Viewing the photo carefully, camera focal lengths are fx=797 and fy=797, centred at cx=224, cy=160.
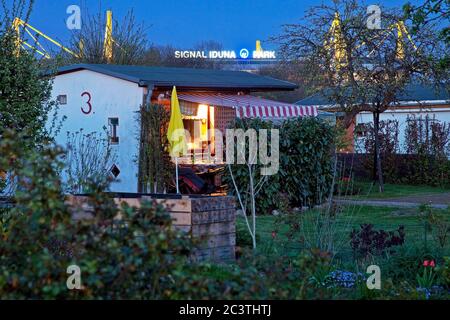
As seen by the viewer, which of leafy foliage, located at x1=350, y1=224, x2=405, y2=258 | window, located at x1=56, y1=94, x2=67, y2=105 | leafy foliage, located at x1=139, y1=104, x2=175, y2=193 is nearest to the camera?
leafy foliage, located at x1=350, y1=224, x2=405, y2=258

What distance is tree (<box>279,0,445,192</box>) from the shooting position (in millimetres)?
22234

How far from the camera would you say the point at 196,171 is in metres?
20.8

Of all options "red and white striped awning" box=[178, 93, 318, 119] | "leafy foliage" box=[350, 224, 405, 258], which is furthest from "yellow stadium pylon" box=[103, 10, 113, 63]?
"leafy foliage" box=[350, 224, 405, 258]

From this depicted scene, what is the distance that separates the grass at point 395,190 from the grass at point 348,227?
10.9 feet

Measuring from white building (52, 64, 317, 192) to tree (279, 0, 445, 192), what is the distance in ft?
5.83

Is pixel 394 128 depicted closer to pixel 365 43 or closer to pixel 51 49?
pixel 365 43

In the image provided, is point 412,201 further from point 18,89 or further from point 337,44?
point 18,89

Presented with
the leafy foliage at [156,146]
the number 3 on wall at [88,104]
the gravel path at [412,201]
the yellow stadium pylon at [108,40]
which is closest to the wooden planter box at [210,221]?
the gravel path at [412,201]

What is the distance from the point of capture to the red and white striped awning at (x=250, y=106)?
20.2 m

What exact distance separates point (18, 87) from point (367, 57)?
13.7m

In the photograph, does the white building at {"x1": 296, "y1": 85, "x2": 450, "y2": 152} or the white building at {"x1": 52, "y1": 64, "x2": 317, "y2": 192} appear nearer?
the white building at {"x1": 52, "y1": 64, "x2": 317, "y2": 192}

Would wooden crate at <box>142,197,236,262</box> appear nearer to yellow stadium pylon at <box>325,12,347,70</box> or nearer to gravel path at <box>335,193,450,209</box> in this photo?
gravel path at <box>335,193,450,209</box>

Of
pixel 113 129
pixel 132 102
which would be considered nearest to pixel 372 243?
pixel 132 102

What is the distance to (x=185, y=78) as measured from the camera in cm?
2177
